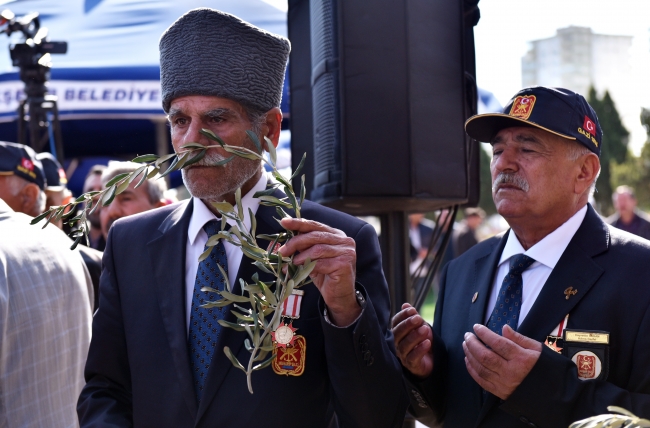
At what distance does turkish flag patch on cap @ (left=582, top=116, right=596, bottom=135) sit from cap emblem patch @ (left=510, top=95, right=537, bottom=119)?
0.17 m

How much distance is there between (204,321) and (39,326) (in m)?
0.91

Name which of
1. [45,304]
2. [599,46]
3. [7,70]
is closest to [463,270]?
[45,304]

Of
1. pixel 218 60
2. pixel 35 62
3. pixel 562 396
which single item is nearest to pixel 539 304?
pixel 562 396

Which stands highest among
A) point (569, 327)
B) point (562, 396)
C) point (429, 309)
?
point (569, 327)

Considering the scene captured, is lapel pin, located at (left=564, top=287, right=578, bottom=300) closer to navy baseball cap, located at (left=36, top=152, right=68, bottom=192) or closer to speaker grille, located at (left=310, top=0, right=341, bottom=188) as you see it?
speaker grille, located at (left=310, top=0, right=341, bottom=188)

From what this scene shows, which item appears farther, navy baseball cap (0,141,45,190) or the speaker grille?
navy baseball cap (0,141,45,190)

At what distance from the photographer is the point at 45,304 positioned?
272 centimetres

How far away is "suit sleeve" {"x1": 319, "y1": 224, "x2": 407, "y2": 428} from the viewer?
1.88 meters

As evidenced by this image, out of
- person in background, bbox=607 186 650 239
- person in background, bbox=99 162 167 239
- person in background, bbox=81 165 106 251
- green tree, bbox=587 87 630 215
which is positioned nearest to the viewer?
person in background, bbox=99 162 167 239

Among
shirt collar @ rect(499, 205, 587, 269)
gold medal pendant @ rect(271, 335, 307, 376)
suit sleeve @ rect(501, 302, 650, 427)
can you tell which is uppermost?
shirt collar @ rect(499, 205, 587, 269)

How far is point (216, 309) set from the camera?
207cm

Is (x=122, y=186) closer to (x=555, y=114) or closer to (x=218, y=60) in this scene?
(x=218, y=60)

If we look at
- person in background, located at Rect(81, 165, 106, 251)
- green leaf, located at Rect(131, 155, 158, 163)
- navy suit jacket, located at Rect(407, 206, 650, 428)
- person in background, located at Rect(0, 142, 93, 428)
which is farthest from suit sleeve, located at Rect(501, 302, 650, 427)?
person in background, located at Rect(81, 165, 106, 251)

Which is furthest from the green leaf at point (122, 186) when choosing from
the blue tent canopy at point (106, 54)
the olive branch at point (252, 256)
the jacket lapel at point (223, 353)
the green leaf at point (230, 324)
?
the blue tent canopy at point (106, 54)
